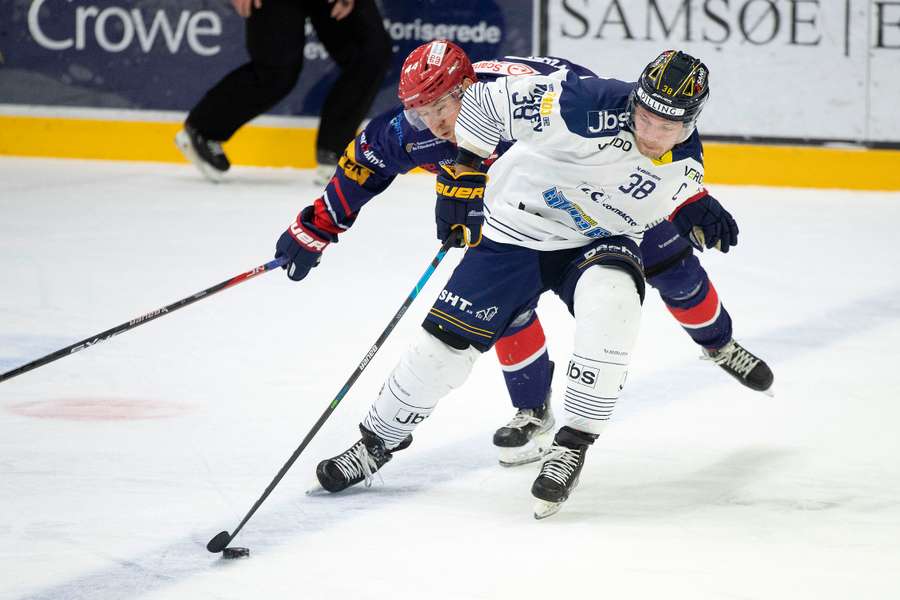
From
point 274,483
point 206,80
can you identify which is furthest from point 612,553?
point 206,80

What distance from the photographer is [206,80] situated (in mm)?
7105

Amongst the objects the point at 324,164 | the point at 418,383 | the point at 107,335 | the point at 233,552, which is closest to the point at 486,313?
the point at 418,383

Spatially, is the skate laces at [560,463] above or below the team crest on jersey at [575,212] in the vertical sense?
below

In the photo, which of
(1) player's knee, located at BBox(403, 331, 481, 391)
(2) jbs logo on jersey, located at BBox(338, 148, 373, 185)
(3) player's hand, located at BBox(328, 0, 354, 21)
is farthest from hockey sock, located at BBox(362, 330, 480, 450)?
(3) player's hand, located at BBox(328, 0, 354, 21)

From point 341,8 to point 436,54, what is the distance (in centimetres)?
A: 347

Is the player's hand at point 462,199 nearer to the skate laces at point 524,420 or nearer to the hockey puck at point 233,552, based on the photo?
the skate laces at point 524,420

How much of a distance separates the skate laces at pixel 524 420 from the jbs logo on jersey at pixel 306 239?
60cm

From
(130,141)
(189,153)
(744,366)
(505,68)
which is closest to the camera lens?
(505,68)

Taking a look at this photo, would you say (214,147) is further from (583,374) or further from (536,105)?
(583,374)

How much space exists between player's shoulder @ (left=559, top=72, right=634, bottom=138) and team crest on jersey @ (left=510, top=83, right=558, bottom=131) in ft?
0.08

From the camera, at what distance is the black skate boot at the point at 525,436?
130 inches

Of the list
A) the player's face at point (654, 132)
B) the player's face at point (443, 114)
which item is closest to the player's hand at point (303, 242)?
the player's face at point (443, 114)

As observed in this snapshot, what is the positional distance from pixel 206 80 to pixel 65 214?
4.55 feet

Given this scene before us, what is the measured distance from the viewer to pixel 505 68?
3.25 m
